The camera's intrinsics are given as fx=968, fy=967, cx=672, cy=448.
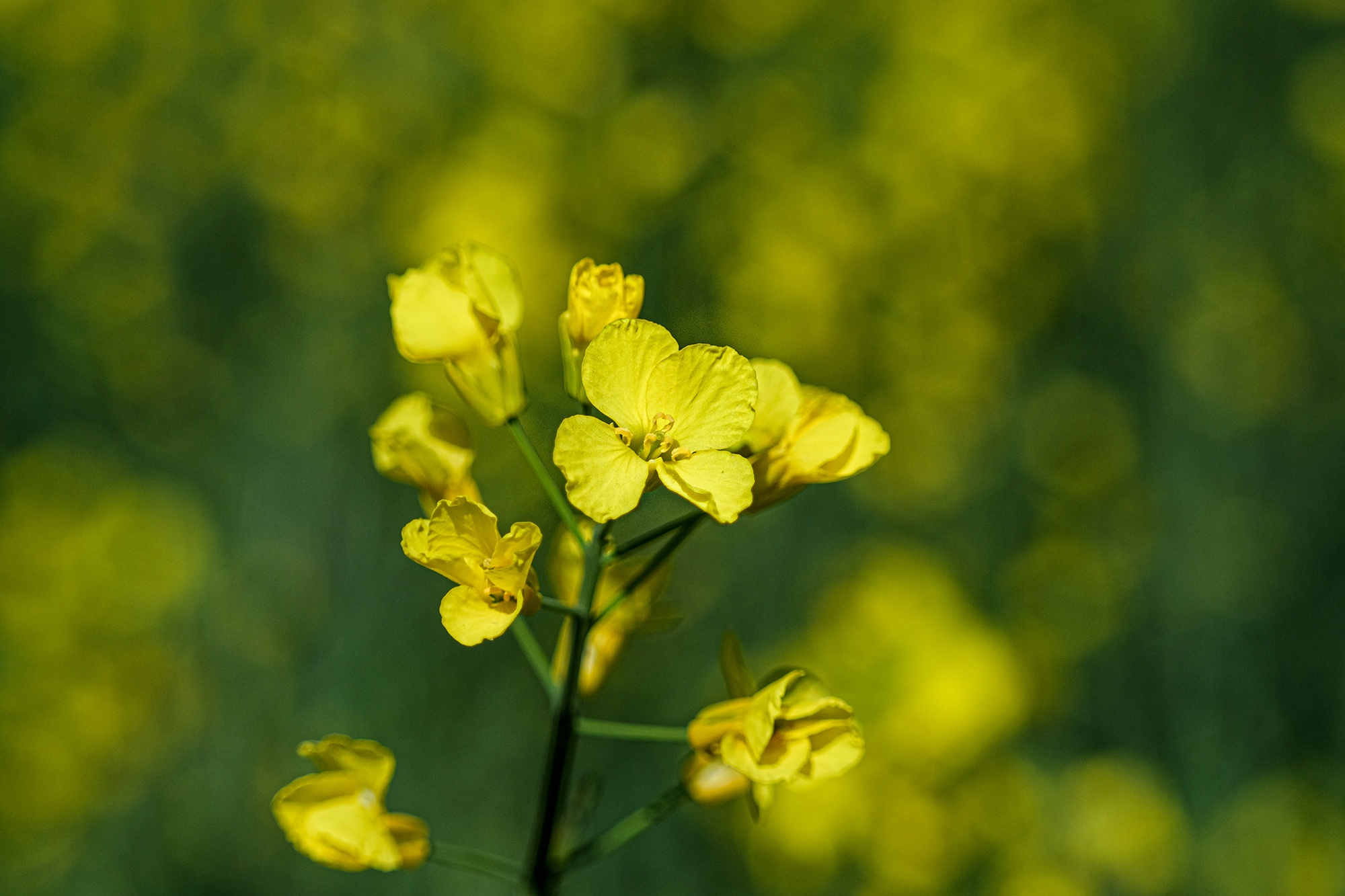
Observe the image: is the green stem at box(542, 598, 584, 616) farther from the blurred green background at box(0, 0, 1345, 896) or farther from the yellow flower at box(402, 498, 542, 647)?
the blurred green background at box(0, 0, 1345, 896)

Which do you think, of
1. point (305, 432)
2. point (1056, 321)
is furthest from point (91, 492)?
point (1056, 321)

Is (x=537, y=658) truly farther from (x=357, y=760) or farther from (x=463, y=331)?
(x=463, y=331)

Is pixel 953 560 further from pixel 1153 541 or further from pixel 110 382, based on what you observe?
pixel 110 382

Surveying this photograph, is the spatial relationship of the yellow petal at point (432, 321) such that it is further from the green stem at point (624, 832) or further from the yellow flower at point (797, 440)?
the green stem at point (624, 832)

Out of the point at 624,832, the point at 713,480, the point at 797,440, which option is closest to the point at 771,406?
the point at 797,440

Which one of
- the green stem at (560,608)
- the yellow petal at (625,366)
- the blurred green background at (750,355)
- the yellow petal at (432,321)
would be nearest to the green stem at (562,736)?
the green stem at (560,608)
